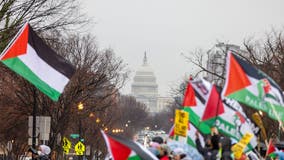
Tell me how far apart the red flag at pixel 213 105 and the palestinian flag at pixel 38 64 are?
2.83 meters

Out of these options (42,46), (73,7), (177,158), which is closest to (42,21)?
(73,7)

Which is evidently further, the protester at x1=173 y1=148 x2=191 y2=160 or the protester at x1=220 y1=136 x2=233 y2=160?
the protester at x1=220 y1=136 x2=233 y2=160

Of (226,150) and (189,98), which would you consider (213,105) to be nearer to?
(226,150)

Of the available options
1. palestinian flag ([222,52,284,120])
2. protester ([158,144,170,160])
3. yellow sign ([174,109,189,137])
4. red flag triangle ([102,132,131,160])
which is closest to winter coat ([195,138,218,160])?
yellow sign ([174,109,189,137])

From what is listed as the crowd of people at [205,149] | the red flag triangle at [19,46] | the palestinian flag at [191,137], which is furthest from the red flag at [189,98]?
the red flag triangle at [19,46]

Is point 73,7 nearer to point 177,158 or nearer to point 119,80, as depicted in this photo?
point 177,158

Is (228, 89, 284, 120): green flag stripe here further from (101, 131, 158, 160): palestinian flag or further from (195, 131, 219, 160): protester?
(101, 131, 158, 160): palestinian flag

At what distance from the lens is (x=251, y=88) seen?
13.2m

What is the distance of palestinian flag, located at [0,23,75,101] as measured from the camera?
585 inches

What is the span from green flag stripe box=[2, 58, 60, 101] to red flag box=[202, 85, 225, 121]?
2880 mm

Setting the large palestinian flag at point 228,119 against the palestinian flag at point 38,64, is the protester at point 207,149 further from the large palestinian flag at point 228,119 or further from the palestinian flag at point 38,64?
the palestinian flag at point 38,64

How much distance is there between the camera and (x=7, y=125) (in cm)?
4097

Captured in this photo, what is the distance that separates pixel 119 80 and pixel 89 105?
7.71 metres

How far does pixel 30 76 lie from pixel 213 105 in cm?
367
